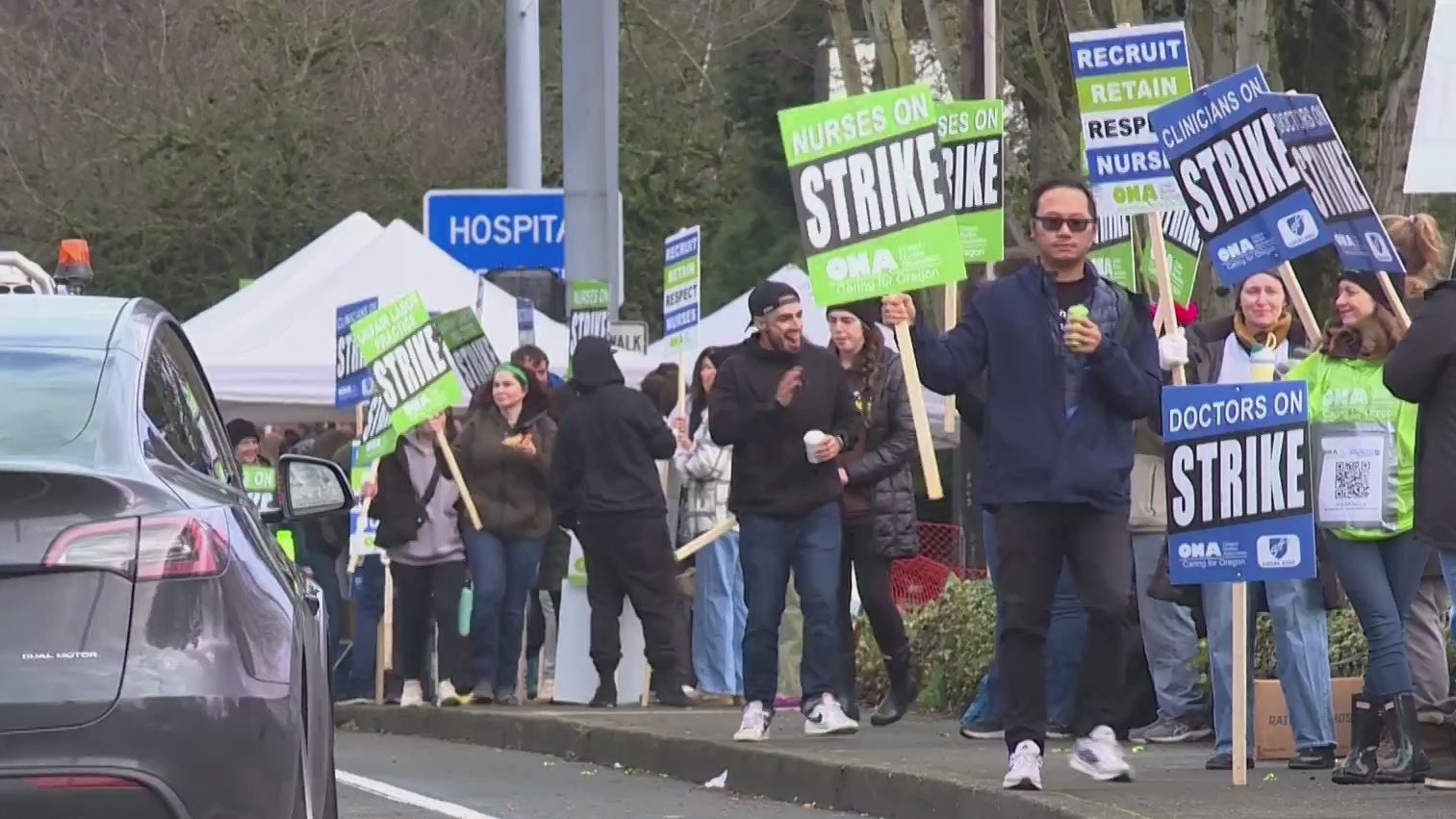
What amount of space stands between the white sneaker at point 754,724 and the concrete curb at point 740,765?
9 centimetres

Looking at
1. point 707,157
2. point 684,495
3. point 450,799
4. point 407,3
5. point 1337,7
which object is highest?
point 407,3

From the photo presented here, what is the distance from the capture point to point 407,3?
42.9 m

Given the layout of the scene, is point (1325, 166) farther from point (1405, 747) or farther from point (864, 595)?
point (864, 595)

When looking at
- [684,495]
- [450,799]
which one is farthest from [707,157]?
[450,799]

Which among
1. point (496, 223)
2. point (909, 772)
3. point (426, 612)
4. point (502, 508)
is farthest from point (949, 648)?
point (496, 223)

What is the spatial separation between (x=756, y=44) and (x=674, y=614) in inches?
1023

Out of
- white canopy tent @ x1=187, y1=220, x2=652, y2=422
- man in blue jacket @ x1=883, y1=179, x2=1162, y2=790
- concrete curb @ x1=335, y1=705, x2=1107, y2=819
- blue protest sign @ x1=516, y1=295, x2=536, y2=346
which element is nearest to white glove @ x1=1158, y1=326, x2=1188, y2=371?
man in blue jacket @ x1=883, y1=179, x2=1162, y2=790

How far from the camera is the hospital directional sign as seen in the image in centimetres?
2144

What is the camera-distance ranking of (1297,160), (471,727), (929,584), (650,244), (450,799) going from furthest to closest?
(650,244), (929,584), (471,727), (450,799), (1297,160)

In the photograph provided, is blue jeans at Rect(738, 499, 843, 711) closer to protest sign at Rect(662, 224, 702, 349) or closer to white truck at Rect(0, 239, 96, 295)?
white truck at Rect(0, 239, 96, 295)

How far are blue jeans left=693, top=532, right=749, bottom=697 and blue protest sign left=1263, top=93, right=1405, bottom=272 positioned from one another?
683 cm

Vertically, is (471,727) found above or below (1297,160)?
below

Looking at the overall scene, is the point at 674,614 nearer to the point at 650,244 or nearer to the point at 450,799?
the point at 450,799

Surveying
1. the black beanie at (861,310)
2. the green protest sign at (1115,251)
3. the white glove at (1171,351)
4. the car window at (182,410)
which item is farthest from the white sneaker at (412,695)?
the car window at (182,410)
